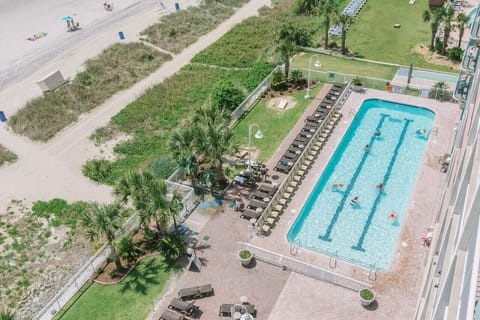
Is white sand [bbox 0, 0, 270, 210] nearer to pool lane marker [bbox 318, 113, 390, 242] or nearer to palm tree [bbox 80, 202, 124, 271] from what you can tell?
palm tree [bbox 80, 202, 124, 271]

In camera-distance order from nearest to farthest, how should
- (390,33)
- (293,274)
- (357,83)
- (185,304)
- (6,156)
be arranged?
1. (185,304)
2. (293,274)
3. (6,156)
4. (357,83)
5. (390,33)

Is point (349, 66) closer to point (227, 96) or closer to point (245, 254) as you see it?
point (227, 96)

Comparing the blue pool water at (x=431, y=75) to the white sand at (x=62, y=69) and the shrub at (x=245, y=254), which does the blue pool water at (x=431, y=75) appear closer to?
the white sand at (x=62, y=69)

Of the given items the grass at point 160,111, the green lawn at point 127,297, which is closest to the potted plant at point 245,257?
the green lawn at point 127,297

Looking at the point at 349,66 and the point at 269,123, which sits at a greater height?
the point at 349,66

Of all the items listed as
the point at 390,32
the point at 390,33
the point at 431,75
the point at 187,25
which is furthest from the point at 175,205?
the point at 390,32

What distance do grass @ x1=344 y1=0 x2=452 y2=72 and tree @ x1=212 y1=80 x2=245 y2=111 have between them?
1732 cm

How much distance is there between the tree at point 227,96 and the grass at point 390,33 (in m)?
17.3

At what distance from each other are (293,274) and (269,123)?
1684 cm

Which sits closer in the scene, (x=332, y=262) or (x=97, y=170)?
(x=332, y=262)

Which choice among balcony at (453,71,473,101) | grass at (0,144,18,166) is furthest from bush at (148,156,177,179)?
balcony at (453,71,473,101)

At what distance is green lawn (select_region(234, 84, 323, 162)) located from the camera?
38.0 meters

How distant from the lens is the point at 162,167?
3594 centimetres

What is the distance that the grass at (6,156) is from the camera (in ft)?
126
